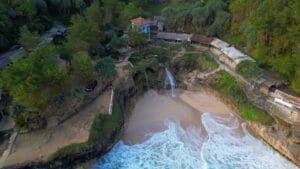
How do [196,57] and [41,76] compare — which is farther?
[196,57]

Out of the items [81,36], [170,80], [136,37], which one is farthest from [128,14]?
[170,80]

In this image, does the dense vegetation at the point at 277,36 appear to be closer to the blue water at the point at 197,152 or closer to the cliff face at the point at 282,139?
the cliff face at the point at 282,139

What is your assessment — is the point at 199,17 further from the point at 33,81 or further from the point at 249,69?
the point at 33,81

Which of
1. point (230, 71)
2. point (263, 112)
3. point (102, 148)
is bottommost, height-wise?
point (102, 148)

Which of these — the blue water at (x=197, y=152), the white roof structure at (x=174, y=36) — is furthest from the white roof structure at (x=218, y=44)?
the blue water at (x=197, y=152)

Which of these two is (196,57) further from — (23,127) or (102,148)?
(23,127)

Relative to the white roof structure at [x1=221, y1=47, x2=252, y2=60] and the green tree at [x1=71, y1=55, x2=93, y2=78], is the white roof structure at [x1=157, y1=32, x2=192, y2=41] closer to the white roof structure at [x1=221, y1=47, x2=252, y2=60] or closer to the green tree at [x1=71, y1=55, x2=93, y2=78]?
the white roof structure at [x1=221, y1=47, x2=252, y2=60]

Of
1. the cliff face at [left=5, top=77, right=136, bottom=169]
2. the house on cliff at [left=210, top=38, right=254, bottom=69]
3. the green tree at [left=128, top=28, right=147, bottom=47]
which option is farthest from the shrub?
the cliff face at [left=5, top=77, right=136, bottom=169]

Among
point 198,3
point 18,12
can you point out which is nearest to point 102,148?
point 18,12
